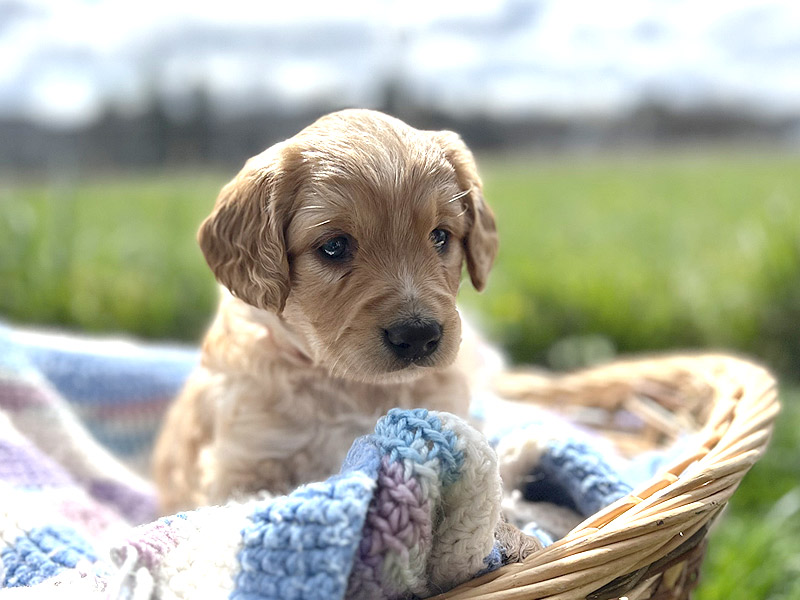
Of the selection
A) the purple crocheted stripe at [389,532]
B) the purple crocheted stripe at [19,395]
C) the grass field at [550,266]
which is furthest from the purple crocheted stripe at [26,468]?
the grass field at [550,266]

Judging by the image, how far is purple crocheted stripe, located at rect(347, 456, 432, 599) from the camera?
1554 mm

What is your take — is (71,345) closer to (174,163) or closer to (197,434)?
(197,434)

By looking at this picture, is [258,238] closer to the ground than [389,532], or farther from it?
farther from it

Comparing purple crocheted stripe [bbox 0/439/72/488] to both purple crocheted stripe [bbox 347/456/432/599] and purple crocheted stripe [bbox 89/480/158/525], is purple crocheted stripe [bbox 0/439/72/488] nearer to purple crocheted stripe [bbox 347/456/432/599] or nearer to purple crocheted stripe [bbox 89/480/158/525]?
purple crocheted stripe [bbox 89/480/158/525]

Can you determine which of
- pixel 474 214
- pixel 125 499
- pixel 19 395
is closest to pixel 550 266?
pixel 474 214

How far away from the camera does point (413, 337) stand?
1.94 metres

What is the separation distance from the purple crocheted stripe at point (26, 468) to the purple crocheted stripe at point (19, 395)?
30 centimetres

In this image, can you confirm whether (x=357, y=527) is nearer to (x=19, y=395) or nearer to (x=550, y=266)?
(x=19, y=395)

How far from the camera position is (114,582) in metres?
1.55

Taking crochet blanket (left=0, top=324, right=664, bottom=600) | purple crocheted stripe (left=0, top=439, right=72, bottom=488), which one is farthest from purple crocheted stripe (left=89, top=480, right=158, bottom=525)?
crochet blanket (left=0, top=324, right=664, bottom=600)

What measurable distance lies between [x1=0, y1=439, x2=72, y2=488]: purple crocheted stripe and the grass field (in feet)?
6.76

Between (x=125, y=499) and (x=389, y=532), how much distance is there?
1.90 metres

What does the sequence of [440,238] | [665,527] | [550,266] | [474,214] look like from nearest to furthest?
[665,527]
[440,238]
[474,214]
[550,266]

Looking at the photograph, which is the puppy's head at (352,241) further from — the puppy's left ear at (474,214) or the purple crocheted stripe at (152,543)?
the purple crocheted stripe at (152,543)
